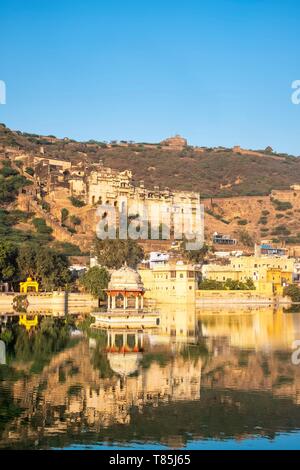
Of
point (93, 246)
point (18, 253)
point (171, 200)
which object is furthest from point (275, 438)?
point (171, 200)

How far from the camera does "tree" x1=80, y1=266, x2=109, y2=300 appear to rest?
186 feet

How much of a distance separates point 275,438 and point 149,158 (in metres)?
122

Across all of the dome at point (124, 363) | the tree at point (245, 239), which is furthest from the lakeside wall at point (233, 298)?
the dome at point (124, 363)

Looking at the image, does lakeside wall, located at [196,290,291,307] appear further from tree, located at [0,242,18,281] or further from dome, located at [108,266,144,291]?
dome, located at [108,266,144,291]

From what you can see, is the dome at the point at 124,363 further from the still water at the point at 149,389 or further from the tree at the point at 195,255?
the tree at the point at 195,255

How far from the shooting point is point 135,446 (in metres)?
16.2

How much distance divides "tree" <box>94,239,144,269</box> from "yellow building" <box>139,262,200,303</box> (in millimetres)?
1879

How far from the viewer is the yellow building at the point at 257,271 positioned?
6750 cm

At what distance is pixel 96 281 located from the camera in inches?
2248

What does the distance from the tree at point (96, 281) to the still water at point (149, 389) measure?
18.6 m

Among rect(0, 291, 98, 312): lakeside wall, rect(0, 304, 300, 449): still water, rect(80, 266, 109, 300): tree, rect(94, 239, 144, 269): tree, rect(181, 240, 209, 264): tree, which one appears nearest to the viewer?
rect(0, 304, 300, 449): still water

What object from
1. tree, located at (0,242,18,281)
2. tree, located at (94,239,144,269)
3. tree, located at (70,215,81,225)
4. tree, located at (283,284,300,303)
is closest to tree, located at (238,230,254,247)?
tree, located at (70,215,81,225)

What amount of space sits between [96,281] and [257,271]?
17.2 meters

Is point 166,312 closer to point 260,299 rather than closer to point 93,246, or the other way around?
point 260,299
